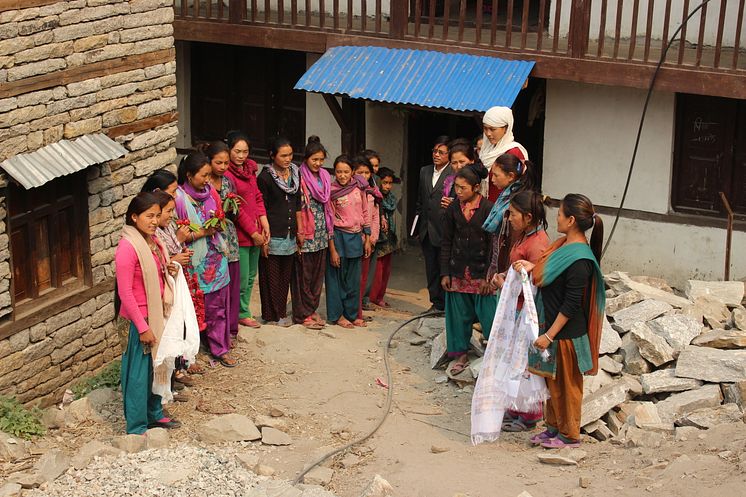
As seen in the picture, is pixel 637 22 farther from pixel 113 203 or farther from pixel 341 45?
pixel 113 203

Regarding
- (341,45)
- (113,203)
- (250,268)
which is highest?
(341,45)

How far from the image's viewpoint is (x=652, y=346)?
8.00 metres

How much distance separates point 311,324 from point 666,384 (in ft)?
9.75

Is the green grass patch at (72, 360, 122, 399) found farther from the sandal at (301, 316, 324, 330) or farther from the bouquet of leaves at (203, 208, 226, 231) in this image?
the sandal at (301, 316, 324, 330)

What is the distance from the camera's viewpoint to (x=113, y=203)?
28.0 ft

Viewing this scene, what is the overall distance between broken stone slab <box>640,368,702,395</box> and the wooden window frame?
160 inches

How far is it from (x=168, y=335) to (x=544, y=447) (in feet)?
8.11

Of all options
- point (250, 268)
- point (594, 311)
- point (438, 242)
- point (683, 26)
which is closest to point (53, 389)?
point (250, 268)

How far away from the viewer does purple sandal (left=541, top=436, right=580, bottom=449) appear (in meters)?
7.21

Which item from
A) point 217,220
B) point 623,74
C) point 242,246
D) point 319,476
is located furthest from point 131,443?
point 623,74

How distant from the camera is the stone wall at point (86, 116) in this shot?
7.52 m

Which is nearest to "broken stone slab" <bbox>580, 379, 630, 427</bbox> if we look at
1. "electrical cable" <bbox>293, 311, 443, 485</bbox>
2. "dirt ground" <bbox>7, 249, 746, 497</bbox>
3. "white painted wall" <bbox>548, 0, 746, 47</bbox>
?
"dirt ground" <bbox>7, 249, 746, 497</bbox>

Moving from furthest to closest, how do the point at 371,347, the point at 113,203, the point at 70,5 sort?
the point at 371,347
the point at 113,203
the point at 70,5

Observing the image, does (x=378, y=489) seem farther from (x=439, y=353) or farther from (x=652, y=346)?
(x=652, y=346)
